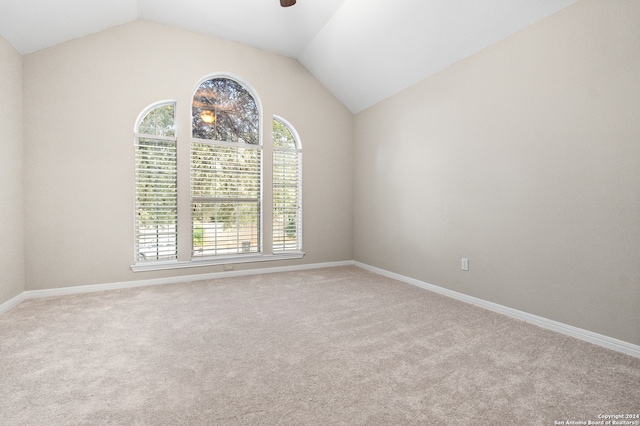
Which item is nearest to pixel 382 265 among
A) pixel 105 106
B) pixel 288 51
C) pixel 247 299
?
pixel 247 299

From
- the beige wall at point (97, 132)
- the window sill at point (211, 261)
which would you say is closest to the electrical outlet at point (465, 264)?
the window sill at point (211, 261)

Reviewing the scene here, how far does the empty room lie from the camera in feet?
5.81

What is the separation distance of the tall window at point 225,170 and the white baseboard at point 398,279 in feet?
1.08

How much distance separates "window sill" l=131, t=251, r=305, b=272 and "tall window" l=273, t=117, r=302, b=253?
0.12 m

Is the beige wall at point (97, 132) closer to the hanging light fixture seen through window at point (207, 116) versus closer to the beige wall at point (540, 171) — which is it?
the hanging light fixture seen through window at point (207, 116)

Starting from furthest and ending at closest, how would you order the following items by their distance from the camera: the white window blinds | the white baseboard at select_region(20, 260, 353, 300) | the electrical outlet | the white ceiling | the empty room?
the white window blinds
the white baseboard at select_region(20, 260, 353, 300)
the electrical outlet
the white ceiling
the empty room

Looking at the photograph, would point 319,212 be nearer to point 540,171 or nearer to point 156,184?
point 156,184

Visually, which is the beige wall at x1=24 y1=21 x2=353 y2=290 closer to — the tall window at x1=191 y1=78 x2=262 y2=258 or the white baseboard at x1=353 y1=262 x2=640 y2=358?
the tall window at x1=191 y1=78 x2=262 y2=258

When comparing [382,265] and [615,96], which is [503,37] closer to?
[615,96]

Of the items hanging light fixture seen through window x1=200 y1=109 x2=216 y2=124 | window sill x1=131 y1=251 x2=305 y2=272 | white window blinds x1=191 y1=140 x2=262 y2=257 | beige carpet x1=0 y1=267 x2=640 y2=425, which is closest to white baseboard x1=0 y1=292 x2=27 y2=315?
beige carpet x1=0 y1=267 x2=640 y2=425

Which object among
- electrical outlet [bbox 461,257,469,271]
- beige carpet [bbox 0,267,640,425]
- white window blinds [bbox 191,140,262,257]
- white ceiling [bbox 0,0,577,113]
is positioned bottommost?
beige carpet [bbox 0,267,640,425]

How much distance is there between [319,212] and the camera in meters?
4.95

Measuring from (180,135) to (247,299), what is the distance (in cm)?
228

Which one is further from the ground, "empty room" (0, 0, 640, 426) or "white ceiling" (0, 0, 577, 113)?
"white ceiling" (0, 0, 577, 113)
